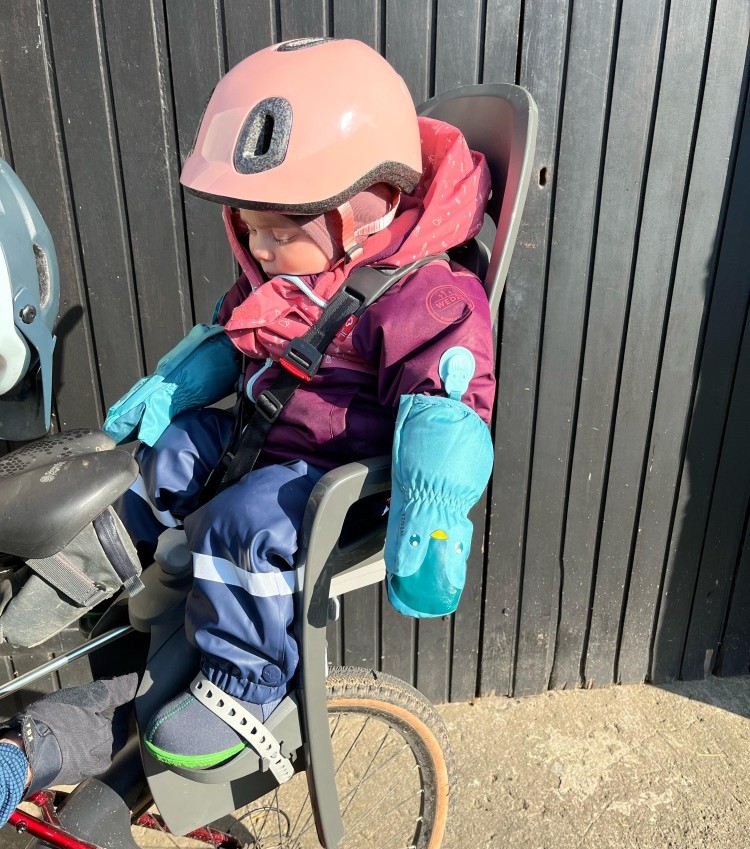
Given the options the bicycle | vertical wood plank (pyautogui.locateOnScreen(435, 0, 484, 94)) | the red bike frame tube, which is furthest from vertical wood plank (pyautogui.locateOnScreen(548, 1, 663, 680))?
the red bike frame tube

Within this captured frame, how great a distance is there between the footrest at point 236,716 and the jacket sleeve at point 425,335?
23.0 inches

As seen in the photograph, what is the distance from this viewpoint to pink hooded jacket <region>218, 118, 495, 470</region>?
4.15 ft

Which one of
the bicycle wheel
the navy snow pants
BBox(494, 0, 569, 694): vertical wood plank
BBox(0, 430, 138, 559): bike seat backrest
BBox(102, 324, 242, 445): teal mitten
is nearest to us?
BBox(0, 430, 138, 559): bike seat backrest

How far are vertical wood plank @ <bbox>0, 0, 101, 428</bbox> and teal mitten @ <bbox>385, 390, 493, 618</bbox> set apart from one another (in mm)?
1485

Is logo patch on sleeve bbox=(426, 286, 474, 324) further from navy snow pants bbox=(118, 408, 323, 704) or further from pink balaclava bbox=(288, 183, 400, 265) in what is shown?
navy snow pants bbox=(118, 408, 323, 704)

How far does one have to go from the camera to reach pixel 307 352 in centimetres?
129

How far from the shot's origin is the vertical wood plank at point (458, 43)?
6.51 ft

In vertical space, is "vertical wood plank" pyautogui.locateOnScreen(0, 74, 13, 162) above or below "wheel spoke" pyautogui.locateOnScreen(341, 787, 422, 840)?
above

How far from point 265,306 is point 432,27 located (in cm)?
117

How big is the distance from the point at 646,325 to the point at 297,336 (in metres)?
→ 1.45

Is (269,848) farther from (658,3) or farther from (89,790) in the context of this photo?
(658,3)

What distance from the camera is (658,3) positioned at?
2023 millimetres

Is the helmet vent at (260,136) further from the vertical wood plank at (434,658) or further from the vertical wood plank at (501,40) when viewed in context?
the vertical wood plank at (434,658)

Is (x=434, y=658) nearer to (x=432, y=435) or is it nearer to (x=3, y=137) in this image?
(x=432, y=435)
